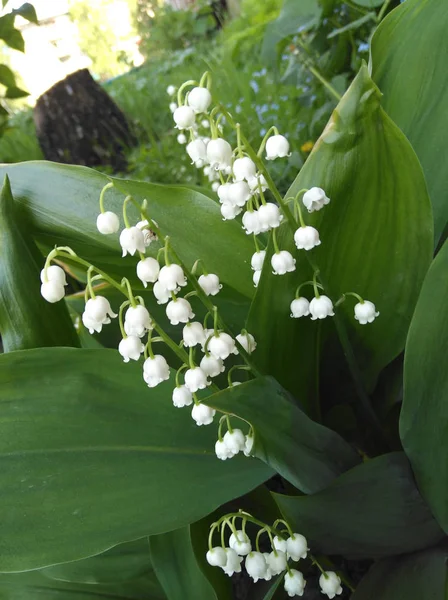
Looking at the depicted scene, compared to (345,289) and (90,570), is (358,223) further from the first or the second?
(90,570)

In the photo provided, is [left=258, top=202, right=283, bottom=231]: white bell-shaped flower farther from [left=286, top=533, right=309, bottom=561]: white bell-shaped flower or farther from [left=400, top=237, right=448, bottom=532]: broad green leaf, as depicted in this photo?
[left=286, top=533, right=309, bottom=561]: white bell-shaped flower

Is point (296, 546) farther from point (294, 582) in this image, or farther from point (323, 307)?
point (323, 307)

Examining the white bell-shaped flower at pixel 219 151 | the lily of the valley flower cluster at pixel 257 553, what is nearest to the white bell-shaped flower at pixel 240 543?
the lily of the valley flower cluster at pixel 257 553

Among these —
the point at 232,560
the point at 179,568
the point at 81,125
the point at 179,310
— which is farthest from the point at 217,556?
the point at 81,125

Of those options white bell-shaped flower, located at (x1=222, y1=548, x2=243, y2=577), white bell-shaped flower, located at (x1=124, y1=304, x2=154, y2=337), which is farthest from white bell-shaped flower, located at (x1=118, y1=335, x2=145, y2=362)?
white bell-shaped flower, located at (x1=222, y1=548, x2=243, y2=577)

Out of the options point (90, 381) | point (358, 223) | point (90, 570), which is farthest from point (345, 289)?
point (90, 570)

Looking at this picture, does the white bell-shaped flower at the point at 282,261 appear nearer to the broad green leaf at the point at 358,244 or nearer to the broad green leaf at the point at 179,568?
the broad green leaf at the point at 358,244

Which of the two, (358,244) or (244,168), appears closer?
(244,168)
